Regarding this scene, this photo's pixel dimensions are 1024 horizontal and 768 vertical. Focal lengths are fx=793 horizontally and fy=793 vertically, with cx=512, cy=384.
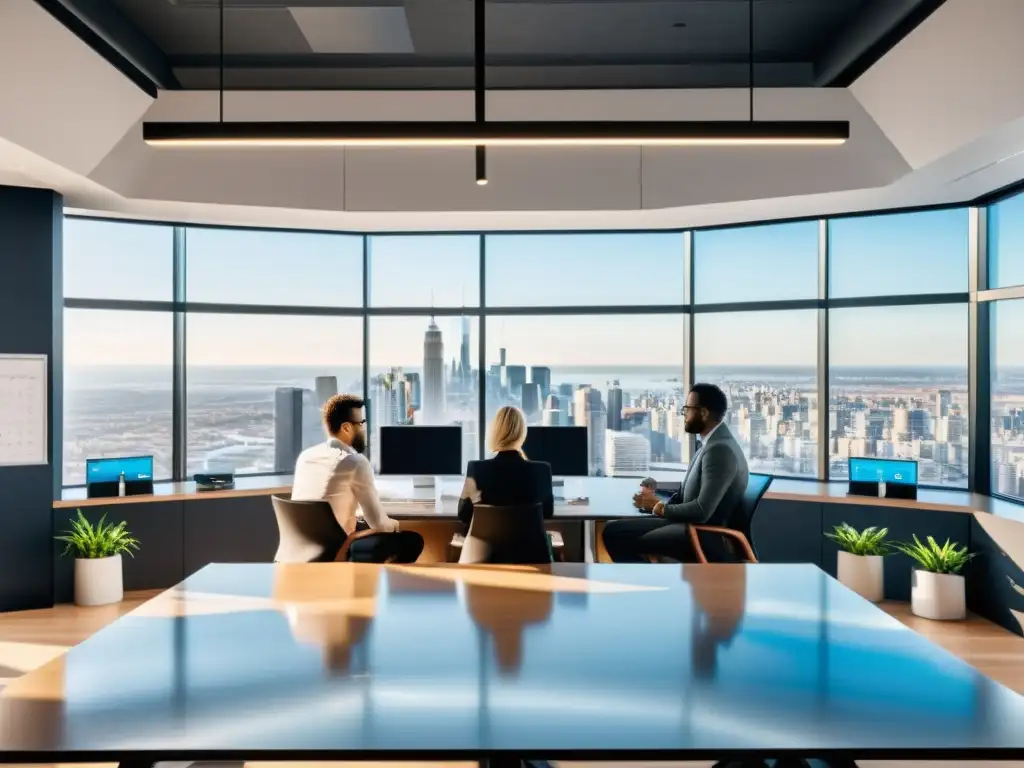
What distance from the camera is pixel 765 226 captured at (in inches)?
259

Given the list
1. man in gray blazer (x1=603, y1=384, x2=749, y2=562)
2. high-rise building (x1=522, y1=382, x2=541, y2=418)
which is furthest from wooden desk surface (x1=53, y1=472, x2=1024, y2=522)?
high-rise building (x1=522, y1=382, x2=541, y2=418)

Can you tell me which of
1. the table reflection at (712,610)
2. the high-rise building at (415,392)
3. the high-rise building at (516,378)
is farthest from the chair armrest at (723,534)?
the high-rise building at (415,392)

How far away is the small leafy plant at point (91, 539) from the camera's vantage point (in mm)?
5641

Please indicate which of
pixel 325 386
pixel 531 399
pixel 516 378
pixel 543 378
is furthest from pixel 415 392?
pixel 543 378

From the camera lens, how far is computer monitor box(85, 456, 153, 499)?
5.91 meters

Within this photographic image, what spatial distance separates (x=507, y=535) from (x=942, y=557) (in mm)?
3235

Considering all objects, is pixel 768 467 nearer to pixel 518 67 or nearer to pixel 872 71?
pixel 872 71

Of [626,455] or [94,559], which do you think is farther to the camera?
[626,455]

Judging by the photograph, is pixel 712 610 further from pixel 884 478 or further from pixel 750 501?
pixel 884 478

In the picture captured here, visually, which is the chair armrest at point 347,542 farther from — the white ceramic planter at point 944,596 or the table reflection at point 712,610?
the white ceramic planter at point 944,596

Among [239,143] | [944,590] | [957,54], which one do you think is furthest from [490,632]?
[944,590]

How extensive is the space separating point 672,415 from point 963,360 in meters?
2.26

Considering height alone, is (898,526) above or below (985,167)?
below

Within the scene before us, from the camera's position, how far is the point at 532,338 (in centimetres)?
700
